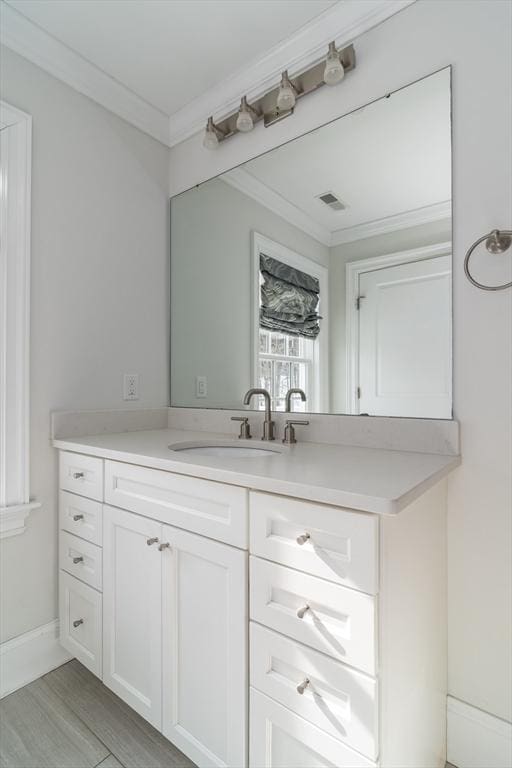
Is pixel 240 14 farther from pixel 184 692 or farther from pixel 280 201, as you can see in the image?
pixel 184 692

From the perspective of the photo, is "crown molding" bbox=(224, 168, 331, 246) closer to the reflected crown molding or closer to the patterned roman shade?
the patterned roman shade

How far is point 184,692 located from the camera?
113 centimetres

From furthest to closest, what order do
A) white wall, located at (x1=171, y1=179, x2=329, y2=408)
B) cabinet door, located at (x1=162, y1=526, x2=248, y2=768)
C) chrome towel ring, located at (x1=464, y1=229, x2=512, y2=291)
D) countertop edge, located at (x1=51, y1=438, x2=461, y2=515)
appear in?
white wall, located at (x1=171, y1=179, x2=329, y2=408), chrome towel ring, located at (x1=464, y1=229, x2=512, y2=291), cabinet door, located at (x1=162, y1=526, x2=248, y2=768), countertop edge, located at (x1=51, y1=438, x2=461, y2=515)

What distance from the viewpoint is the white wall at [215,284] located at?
1818 millimetres

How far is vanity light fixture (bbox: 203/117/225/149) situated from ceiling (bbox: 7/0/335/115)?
0.62 feet

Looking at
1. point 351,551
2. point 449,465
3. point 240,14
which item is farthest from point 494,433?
point 240,14

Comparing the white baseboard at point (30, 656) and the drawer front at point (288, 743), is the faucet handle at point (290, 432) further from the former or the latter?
the white baseboard at point (30, 656)

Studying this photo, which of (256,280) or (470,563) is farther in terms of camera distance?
(256,280)

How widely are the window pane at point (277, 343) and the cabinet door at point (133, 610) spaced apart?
33.4 inches

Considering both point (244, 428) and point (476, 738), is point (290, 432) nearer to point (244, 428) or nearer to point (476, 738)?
point (244, 428)

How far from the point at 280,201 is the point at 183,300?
689mm

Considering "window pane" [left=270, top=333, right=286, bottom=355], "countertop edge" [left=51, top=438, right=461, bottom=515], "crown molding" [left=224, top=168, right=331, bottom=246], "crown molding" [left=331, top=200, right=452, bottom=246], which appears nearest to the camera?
"countertop edge" [left=51, top=438, right=461, bottom=515]

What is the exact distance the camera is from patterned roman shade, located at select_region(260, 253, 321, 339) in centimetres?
163

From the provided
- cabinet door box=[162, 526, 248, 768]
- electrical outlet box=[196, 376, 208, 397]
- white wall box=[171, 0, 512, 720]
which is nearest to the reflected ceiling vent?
white wall box=[171, 0, 512, 720]
